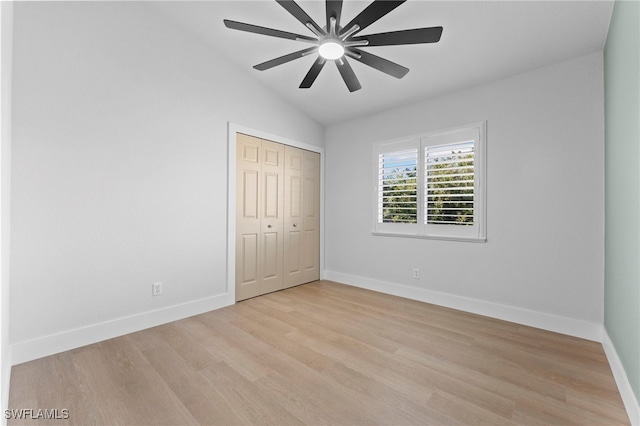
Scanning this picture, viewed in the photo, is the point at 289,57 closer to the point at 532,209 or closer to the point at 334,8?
the point at 334,8

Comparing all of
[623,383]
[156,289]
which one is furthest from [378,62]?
[156,289]

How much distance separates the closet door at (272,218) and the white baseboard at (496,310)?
4.09 ft

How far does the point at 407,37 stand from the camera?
6.26 ft

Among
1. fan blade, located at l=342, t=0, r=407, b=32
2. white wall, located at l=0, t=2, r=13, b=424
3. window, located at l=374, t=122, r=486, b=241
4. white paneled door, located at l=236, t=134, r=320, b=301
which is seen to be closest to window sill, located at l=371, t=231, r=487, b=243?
window, located at l=374, t=122, r=486, b=241

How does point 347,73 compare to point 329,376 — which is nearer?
point 329,376

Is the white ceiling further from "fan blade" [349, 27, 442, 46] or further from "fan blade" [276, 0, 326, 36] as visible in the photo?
"fan blade" [276, 0, 326, 36]

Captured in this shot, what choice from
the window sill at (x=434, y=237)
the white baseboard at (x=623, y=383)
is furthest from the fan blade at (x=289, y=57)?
the white baseboard at (x=623, y=383)

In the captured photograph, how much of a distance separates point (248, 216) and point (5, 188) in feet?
7.16

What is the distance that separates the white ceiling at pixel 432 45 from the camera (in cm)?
225

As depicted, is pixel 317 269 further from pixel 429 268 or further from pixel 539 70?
pixel 539 70

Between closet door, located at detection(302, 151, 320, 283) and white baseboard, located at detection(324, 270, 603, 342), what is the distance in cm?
77

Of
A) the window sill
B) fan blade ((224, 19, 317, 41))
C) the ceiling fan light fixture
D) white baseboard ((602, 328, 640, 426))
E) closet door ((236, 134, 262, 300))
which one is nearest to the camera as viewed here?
white baseboard ((602, 328, 640, 426))

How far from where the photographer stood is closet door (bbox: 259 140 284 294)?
390cm

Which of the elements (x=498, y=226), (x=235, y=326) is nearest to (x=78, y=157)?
(x=235, y=326)
